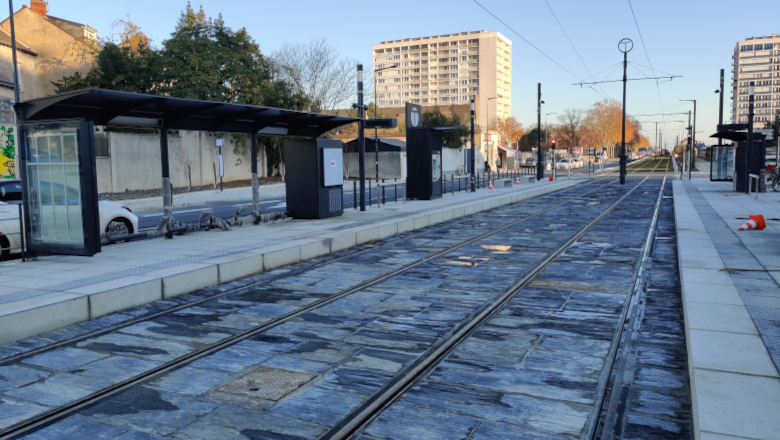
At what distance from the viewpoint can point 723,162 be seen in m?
29.9

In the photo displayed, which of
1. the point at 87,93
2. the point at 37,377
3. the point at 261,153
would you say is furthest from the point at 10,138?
the point at 37,377

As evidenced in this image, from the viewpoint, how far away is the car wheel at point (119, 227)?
38.9 ft

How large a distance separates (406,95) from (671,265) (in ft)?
528

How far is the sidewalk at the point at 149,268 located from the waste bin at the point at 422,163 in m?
7.67

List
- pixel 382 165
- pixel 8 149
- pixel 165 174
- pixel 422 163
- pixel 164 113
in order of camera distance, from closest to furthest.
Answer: pixel 164 113 → pixel 165 174 → pixel 422 163 → pixel 8 149 → pixel 382 165

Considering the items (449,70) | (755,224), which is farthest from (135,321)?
(449,70)

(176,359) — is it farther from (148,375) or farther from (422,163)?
(422,163)

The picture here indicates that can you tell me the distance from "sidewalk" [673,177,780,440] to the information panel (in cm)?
751

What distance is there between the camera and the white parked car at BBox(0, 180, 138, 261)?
10.0 metres

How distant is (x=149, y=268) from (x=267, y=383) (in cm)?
445

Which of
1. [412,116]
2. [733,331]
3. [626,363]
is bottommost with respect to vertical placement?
[626,363]

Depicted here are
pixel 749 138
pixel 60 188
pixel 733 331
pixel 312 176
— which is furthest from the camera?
pixel 749 138

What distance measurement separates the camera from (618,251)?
10875mm

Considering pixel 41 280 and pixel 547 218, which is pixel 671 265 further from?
pixel 41 280
